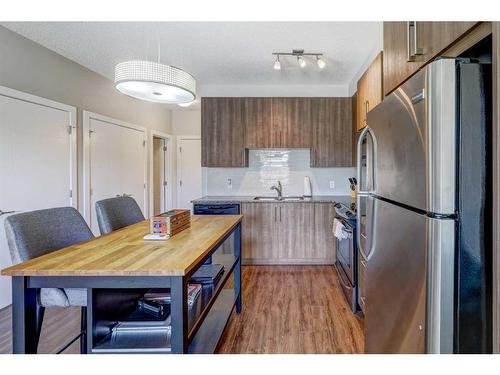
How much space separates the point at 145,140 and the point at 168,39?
7.43ft

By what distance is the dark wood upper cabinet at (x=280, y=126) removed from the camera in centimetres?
394

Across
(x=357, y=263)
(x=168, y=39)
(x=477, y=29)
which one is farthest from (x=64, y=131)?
(x=477, y=29)

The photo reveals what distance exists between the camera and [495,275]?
2.52ft

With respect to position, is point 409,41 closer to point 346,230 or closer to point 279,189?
point 346,230

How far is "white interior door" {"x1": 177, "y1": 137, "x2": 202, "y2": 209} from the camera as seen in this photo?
19.3ft

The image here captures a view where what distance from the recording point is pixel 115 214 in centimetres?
214

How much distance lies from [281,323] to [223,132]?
2.60m

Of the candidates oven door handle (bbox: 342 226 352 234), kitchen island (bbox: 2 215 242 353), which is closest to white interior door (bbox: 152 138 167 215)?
oven door handle (bbox: 342 226 352 234)

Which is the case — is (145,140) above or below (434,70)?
above

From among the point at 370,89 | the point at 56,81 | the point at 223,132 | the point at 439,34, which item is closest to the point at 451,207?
the point at 439,34

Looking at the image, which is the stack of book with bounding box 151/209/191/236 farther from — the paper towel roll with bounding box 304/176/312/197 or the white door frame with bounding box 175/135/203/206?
the white door frame with bounding box 175/135/203/206
